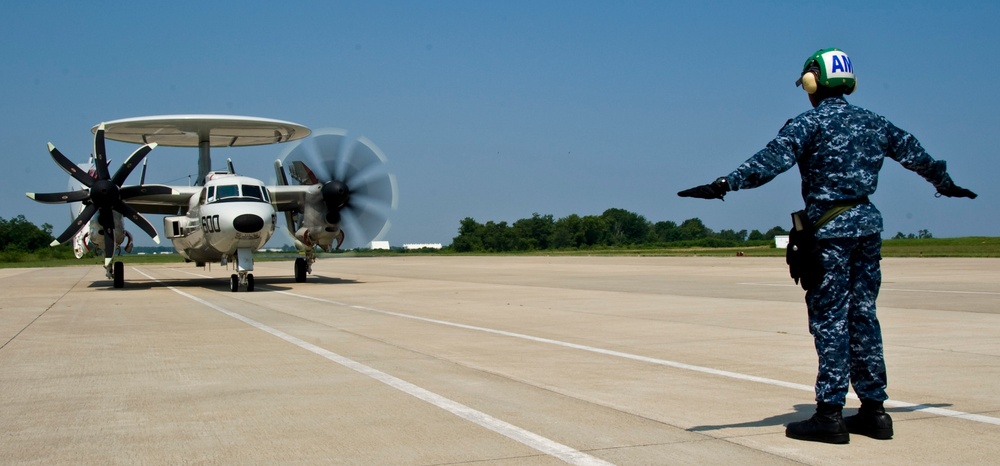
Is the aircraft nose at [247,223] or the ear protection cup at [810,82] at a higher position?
the ear protection cup at [810,82]

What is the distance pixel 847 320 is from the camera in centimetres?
570

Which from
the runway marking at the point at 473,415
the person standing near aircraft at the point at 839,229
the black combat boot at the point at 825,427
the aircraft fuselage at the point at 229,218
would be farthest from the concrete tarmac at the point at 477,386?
the aircraft fuselage at the point at 229,218

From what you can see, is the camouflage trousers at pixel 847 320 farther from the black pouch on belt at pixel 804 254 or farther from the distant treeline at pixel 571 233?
the distant treeline at pixel 571 233

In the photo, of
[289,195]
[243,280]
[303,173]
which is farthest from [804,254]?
[303,173]

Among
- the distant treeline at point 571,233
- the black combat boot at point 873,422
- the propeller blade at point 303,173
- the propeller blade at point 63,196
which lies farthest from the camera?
the distant treeline at point 571,233

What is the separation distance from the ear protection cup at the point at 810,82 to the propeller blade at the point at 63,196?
27335 millimetres

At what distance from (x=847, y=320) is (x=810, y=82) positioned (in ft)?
5.43

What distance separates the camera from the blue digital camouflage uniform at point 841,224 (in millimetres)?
Answer: 5570

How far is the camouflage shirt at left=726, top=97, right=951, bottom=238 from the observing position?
5590 millimetres

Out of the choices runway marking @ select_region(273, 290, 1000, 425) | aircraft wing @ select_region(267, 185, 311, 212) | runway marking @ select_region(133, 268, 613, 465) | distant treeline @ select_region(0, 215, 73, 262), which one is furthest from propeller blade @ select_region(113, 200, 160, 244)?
distant treeline @ select_region(0, 215, 73, 262)

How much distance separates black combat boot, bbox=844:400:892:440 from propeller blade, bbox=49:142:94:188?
28.5 meters

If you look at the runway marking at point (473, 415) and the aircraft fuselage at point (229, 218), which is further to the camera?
the aircraft fuselage at point (229, 218)

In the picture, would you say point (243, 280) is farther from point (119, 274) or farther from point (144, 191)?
point (119, 274)

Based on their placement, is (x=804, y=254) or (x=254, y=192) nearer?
(x=804, y=254)
